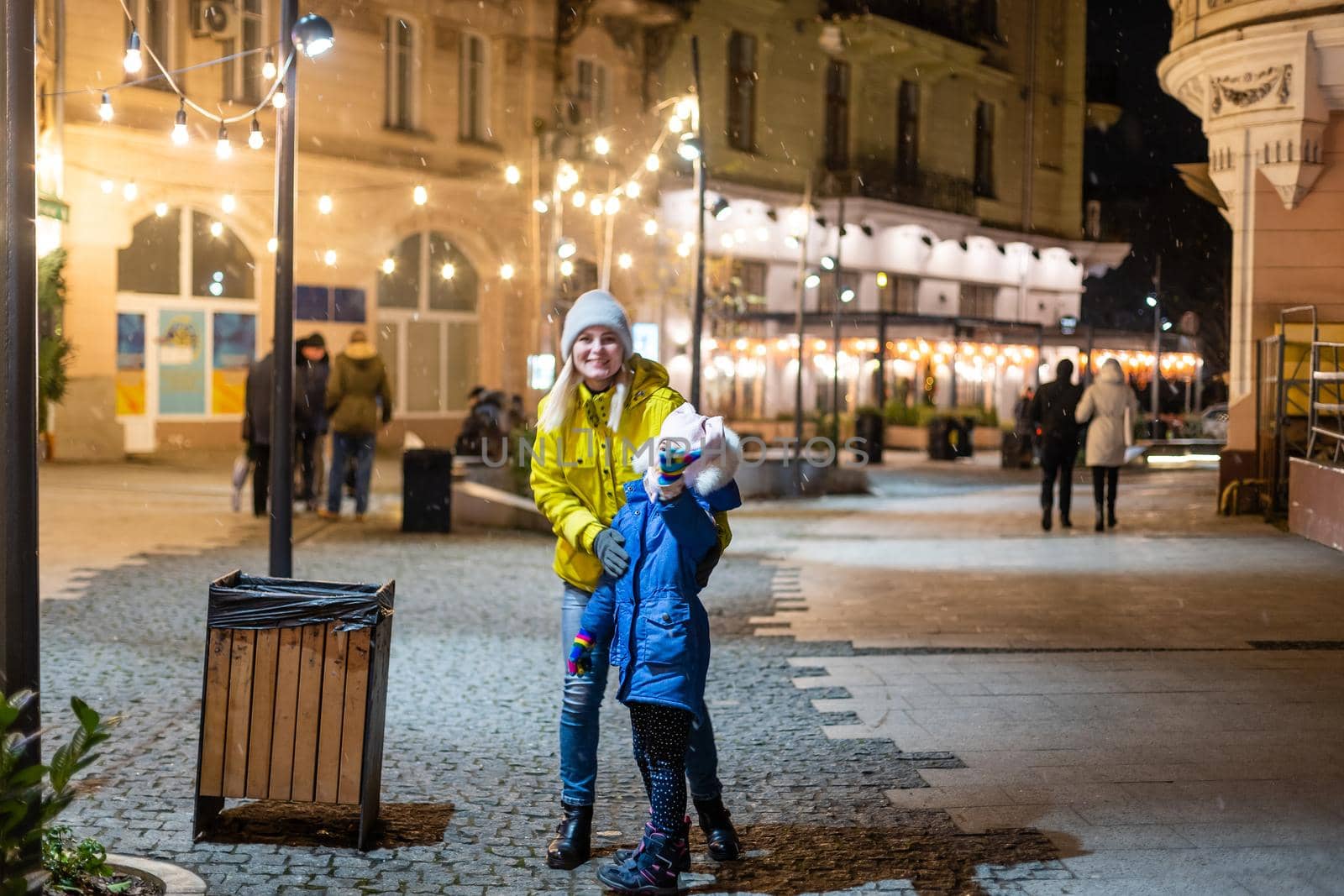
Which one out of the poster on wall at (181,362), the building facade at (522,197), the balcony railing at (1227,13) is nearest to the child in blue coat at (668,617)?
the building facade at (522,197)

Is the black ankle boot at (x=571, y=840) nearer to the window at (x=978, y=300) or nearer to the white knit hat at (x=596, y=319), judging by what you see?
the white knit hat at (x=596, y=319)

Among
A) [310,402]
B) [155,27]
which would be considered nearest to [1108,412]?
[310,402]

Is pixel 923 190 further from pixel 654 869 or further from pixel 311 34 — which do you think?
pixel 654 869

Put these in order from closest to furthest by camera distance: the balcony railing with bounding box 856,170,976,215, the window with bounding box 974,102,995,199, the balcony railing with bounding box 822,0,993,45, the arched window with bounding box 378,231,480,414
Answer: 1. the arched window with bounding box 378,231,480,414
2. the balcony railing with bounding box 822,0,993,45
3. the balcony railing with bounding box 856,170,976,215
4. the window with bounding box 974,102,995,199

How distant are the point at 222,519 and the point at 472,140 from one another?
1716cm

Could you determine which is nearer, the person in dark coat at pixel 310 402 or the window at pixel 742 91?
the person in dark coat at pixel 310 402

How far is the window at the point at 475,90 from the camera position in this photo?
106 ft

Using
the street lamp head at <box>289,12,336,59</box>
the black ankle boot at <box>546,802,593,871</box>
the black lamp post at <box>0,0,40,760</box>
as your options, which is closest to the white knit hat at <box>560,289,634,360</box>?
the black ankle boot at <box>546,802,593,871</box>

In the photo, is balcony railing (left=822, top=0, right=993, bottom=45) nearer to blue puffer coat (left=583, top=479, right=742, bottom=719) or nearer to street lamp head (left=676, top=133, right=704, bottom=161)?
street lamp head (left=676, top=133, right=704, bottom=161)

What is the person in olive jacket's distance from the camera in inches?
649

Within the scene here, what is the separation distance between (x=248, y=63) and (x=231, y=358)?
5.36m

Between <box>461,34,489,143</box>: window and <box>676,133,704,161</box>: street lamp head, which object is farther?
<box>461,34,489,143</box>: window

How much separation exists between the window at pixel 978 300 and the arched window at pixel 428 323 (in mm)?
18882

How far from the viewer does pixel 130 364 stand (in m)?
26.9
